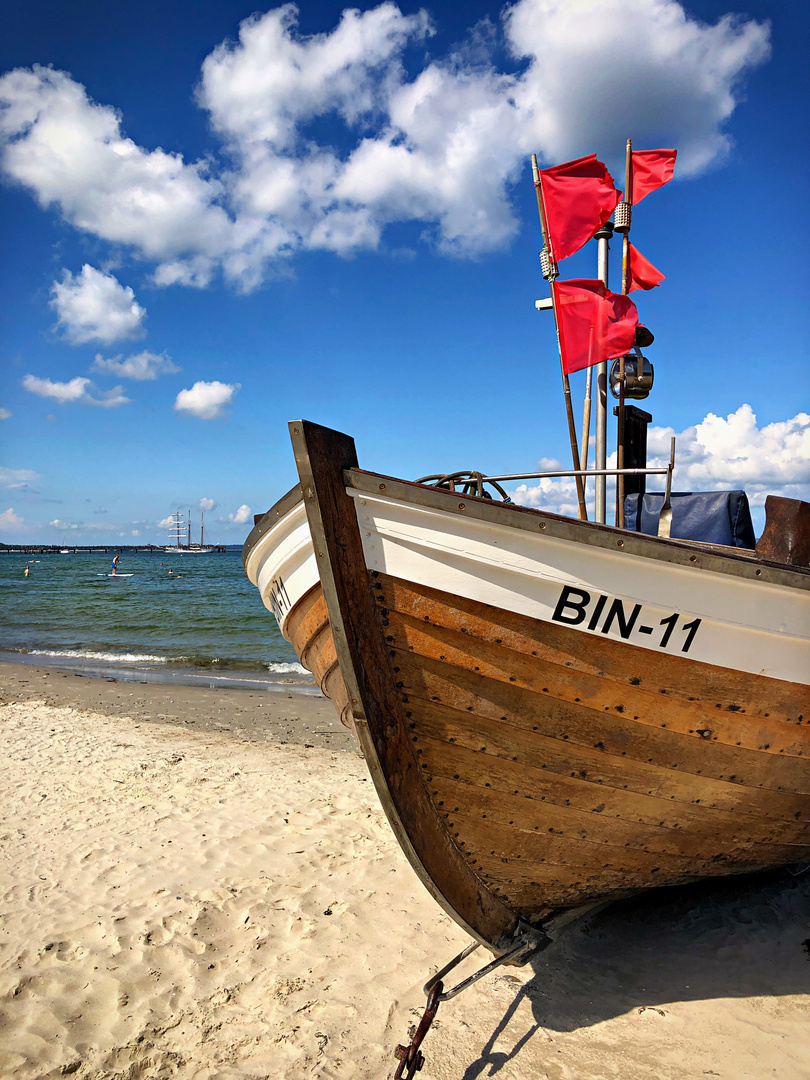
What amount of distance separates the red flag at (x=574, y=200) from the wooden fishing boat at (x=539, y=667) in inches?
105

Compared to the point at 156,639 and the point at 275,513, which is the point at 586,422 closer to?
the point at 275,513

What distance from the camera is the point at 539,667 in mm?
2551

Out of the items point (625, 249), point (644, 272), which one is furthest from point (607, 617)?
point (644, 272)

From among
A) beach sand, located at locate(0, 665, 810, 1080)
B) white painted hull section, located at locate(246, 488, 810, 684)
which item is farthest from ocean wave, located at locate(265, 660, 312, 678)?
white painted hull section, located at locate(246, 488, 810, 684)

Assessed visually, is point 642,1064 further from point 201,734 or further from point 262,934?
point 201,734

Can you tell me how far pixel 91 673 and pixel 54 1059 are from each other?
37.5ft

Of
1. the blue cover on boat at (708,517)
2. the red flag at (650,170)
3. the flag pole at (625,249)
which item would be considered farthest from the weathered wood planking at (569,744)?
the red flag at (650,170)

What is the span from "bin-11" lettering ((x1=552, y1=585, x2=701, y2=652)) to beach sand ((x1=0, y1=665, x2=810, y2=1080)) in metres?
2.01

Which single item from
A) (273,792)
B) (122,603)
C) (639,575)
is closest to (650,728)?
(639,575)

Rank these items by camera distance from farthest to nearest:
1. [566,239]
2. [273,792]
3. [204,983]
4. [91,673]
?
[91,673] → [273,792] → [566,239] → [204,983]

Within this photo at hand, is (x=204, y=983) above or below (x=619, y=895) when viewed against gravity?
below

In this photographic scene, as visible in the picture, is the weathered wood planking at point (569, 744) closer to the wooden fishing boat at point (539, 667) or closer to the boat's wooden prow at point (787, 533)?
the wooden fishing boat at point (539, 667)

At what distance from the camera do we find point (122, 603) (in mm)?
27016

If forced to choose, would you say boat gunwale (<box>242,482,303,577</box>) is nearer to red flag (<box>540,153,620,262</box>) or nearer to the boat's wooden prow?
the boat's wooden prow
